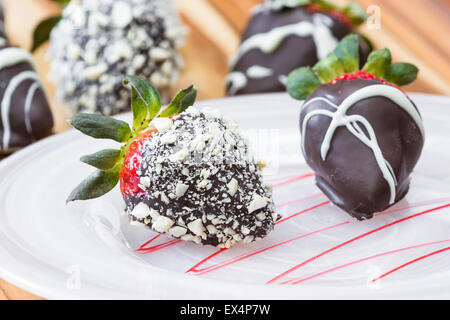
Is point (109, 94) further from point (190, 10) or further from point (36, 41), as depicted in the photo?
point (190, 10)

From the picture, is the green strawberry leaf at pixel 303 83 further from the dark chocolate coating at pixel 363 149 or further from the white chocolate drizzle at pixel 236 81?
the white chocolate drizzle at pixel 236 81

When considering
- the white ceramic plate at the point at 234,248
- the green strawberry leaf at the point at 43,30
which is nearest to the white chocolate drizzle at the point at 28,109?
the white ceramic plate at the point at 234,248

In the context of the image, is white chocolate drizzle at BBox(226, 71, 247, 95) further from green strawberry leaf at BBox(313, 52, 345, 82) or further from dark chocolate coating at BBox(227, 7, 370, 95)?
green strawberry leaf at BBox(313, 52, 345, 82)

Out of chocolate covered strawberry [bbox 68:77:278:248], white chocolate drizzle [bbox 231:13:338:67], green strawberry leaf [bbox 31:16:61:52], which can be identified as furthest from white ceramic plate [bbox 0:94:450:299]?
green strawberry leaf [bbox 31:16:61:52]

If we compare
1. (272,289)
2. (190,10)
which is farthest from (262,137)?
(190,10)

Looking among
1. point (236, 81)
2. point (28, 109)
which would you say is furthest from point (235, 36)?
point (28, 109)

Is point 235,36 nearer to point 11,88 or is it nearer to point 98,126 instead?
point 11,88
